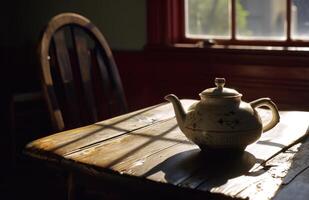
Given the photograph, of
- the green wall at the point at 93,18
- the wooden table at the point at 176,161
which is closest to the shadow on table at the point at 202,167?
the wooden table at the point at 176,161

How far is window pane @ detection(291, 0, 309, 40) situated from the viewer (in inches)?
99.4

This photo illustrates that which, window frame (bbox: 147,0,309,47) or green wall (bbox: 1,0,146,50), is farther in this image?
green wall (bbox: 1,0,146,50)

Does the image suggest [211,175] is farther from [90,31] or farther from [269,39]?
[269,39]

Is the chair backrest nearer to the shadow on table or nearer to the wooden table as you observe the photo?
the wooden table

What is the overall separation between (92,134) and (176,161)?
14.4 inches

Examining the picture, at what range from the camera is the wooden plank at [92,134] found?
1445 mm

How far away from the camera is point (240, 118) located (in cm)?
126

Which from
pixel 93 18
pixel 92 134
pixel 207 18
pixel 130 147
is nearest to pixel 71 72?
pixel 92 134

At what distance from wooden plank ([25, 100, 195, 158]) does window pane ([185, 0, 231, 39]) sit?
3.16 ft

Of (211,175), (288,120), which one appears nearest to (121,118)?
(288,120)

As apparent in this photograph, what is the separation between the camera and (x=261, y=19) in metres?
2.66

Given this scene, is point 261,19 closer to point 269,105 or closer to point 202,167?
point 269,105

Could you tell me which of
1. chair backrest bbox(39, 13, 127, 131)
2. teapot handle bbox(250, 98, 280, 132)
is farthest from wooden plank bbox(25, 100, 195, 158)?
teapot handle bbox(250, 98, 280, 132)

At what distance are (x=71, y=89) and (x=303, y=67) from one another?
1.08 metres
